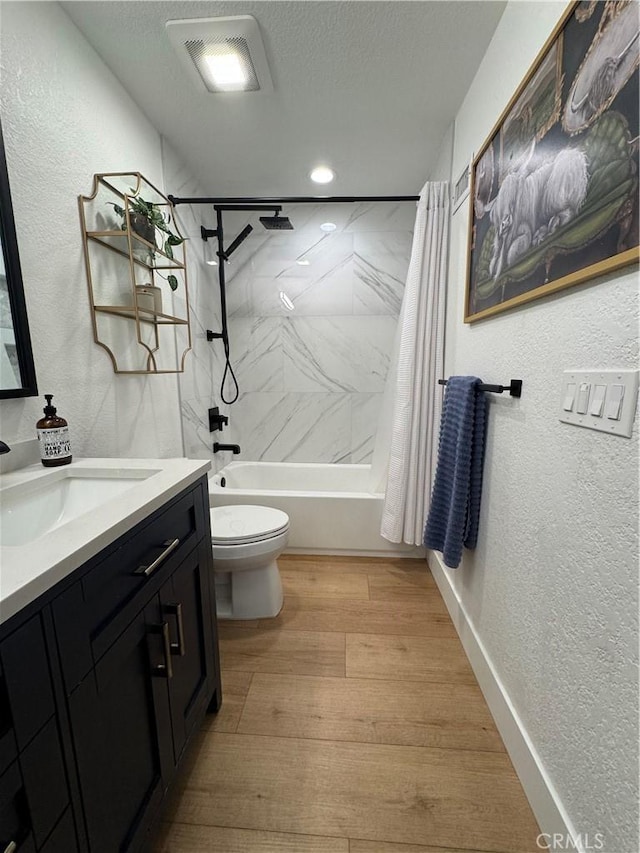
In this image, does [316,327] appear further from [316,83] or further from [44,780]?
[44,780]

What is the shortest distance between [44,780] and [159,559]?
14.6 inches

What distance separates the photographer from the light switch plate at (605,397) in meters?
0.65

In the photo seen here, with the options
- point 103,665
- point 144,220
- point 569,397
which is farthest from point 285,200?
point 103,665

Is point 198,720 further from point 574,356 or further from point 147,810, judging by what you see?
point 574,356

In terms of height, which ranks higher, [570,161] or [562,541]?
[570,161]

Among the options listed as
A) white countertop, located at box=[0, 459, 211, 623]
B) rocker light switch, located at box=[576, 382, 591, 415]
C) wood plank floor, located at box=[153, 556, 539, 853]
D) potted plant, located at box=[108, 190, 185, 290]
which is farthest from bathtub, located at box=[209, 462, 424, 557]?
rocker light switch, located at box=[576, 382, 591, 415]

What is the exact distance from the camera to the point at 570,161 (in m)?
0.81

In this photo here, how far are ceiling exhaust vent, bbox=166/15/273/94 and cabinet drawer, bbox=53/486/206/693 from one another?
5.35 feet

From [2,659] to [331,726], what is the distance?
3.74 ft

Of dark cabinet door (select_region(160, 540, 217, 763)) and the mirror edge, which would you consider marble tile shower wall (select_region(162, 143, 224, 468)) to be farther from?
dark cabinet door (select_region(160, 540, 217, 763))

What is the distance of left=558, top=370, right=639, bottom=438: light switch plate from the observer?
2.15ft

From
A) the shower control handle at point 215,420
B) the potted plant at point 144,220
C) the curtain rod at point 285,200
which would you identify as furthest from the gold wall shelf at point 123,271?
the shower control handle at point 215,420

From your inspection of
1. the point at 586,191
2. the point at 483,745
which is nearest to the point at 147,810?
the point at 483,745

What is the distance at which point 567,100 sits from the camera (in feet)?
2.70
